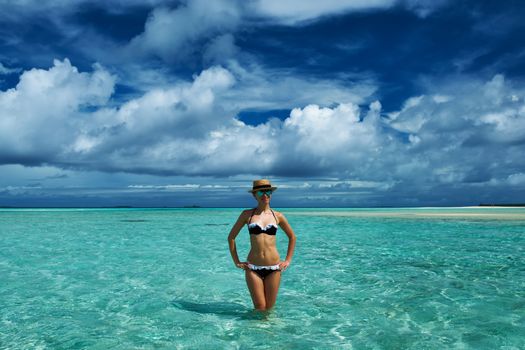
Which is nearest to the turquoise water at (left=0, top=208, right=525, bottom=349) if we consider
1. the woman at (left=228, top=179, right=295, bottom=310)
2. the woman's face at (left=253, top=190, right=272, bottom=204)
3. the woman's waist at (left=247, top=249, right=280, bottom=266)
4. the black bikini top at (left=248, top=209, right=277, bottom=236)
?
the woman at (left=228, top=179, right=295, bottom=310)

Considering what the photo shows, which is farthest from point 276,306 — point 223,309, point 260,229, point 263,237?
point 260,229

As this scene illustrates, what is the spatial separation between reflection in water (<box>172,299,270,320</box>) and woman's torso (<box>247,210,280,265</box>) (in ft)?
4.96

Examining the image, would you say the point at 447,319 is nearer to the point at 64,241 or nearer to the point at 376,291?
the point at 376,291

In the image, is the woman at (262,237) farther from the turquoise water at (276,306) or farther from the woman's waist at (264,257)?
the turquoise water at (276,306)

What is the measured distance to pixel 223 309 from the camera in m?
9.57

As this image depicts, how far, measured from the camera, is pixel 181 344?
23.8 feet

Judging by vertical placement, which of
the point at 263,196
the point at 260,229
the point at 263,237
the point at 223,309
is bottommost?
the point at 223,309

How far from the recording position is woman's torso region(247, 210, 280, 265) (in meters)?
7.79

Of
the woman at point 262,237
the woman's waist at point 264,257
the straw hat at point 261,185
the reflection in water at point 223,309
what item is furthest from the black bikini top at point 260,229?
the reflection in water at point 223,309

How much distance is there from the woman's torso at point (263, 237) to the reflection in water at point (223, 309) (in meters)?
1.51

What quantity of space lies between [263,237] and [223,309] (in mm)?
2783

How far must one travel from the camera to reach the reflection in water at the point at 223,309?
8.75 meters

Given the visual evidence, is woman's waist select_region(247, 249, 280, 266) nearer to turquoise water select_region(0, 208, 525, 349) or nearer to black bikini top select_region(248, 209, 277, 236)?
black bikini top select_region(248, 209, 277, 236)

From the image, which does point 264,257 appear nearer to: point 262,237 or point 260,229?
point 262,237
